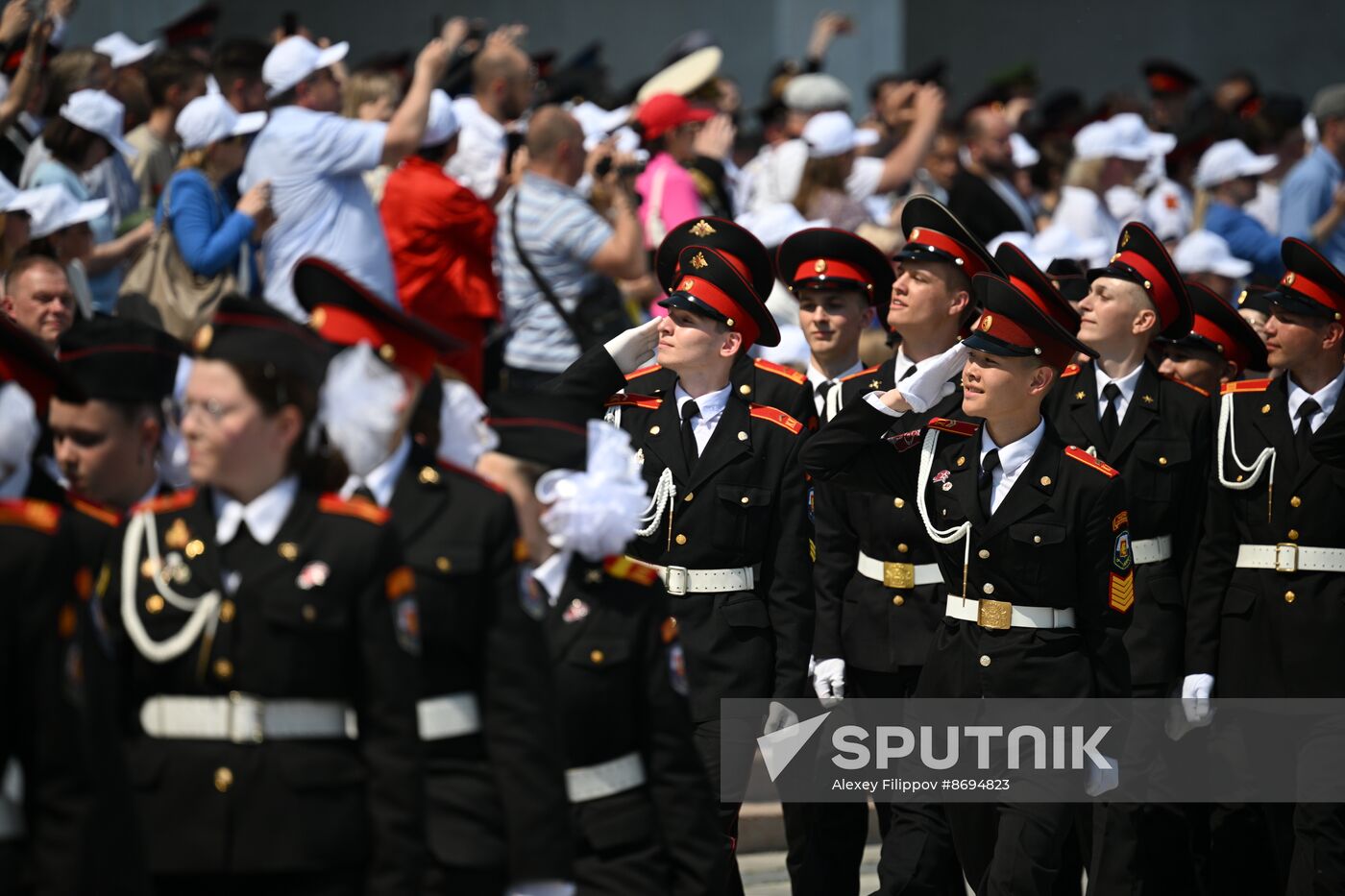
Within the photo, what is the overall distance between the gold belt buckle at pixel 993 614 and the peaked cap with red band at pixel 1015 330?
2.62 feet

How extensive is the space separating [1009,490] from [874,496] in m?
0.82

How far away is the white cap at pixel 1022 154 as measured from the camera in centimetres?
1648

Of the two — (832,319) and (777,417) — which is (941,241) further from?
(777,417)

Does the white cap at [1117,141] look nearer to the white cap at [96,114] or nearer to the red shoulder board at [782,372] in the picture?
the white cap at [96,114]

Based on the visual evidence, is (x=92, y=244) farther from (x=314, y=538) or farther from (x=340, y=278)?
(x=314, y=538)

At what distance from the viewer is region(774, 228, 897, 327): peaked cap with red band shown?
8.32m

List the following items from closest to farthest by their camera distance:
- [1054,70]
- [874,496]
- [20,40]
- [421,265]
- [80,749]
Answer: [80,749]
[874,496]
[421,265]
[20,40]
[1054,70]

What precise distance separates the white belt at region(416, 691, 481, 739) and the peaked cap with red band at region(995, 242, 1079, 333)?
9.24 ft

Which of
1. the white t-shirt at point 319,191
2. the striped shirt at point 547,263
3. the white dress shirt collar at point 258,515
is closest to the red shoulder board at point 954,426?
the white dress shirt collar at point 258,515

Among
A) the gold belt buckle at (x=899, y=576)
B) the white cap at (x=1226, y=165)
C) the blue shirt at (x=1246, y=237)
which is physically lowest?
the blue shirt at (x=1246, y=237)

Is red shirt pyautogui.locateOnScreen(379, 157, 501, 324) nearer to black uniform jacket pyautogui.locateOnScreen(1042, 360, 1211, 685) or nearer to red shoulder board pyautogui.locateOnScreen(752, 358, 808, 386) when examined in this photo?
red shoulder board pyautogui.locateOnScreen(752, 358, 808, 386)

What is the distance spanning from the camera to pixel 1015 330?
6723mm

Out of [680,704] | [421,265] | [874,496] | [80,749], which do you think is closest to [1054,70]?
[421,265]

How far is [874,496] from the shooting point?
24.4 feet
